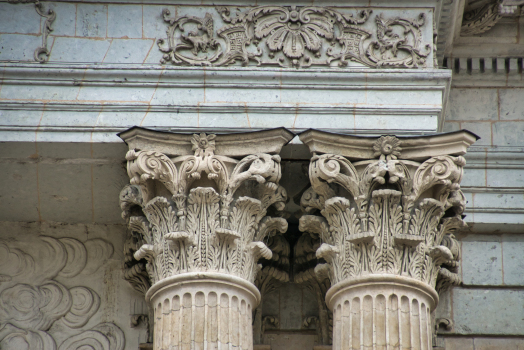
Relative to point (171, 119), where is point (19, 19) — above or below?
above

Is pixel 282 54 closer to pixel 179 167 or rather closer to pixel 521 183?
pixel 179 167

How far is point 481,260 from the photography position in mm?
13992

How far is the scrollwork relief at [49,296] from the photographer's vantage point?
1351 cm

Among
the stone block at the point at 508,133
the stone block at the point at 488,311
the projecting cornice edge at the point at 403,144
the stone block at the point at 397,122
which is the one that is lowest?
the stone block at the point at 488,311

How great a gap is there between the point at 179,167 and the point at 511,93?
5.63 metres

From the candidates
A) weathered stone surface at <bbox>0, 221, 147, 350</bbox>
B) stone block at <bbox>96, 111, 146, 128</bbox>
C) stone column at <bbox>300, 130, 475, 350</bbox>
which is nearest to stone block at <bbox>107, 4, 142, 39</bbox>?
stone block at <bbox>96, 111, 146, 128</bbox>

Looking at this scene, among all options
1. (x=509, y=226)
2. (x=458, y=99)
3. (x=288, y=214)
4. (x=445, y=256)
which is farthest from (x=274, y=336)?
(x=458, y=99)

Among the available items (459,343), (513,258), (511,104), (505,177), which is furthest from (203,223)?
(511,104)

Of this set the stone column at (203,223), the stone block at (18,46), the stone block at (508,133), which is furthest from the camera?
the stone block at (508,133)

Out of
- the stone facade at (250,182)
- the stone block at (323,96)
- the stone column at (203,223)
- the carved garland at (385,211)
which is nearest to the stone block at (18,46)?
the stone facade at (250,182)

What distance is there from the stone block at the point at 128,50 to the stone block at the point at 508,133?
5.26 m

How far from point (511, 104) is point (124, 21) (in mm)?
5912

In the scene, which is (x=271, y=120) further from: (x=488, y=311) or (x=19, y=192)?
(x=488, y=311)

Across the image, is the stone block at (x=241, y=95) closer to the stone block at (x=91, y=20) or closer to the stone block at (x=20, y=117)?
the stone block at (x=91, y=20)
